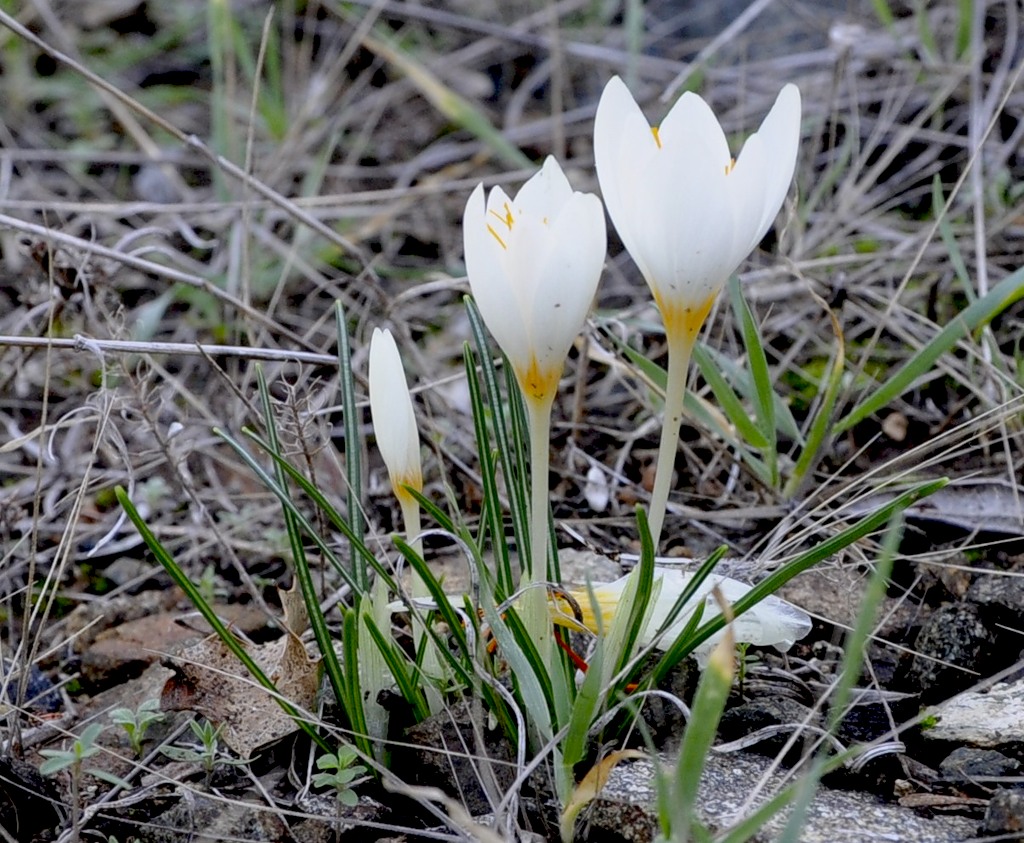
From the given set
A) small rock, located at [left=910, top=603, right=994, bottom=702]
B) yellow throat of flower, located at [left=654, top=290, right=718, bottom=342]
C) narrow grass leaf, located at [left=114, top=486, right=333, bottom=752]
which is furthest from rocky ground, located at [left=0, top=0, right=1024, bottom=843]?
yellow throat of flower, located at [left=654, top=290, right=718, bottom=342]

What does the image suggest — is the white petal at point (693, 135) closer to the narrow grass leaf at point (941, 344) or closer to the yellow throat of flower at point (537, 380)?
the yellow throat of flower at point (537, 380)

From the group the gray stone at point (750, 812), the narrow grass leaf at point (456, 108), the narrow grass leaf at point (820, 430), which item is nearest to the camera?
the gray stone at point (750, 812)

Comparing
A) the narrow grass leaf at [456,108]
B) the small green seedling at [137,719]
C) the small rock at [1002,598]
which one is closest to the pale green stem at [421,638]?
the small green seedling at [137,719]

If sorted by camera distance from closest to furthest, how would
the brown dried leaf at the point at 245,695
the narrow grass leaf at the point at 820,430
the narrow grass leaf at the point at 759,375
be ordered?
the brown dried leaf at the point at 245,695 < the narrow grass leaf at the point at 759,375 < the narrow grass leaf at the point at 820,430

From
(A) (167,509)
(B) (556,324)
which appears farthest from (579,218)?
(A) (167,509)

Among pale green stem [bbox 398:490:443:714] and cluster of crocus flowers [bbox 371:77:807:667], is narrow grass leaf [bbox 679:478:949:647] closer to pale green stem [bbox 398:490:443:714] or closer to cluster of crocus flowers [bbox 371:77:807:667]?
cluster of crocus flowers [bbox 371:77:807:667]

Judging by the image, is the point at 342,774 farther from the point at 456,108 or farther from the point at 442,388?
the point at 456,108

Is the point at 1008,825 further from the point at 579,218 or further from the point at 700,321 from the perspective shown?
the point at 579,218
